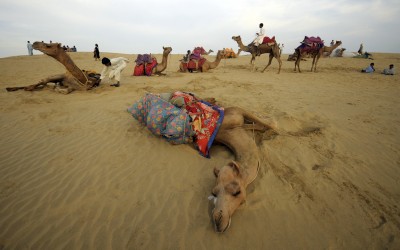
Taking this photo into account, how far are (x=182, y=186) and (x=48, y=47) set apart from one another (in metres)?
6.64

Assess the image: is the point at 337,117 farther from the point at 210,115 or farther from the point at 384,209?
the point at 210,115

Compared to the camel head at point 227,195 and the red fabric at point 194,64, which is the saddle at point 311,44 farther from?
the camel head at point 227,195

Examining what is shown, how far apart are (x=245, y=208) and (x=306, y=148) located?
1.85m

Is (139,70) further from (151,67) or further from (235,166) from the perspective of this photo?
(235,166)

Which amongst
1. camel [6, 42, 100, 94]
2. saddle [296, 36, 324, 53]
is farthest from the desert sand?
saddle [296, 36, 324, 53]

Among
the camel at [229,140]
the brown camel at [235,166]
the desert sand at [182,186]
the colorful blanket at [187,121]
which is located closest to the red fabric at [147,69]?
the desert sand at [182,186]

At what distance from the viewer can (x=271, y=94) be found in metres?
7.34

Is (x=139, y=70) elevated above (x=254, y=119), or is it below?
above

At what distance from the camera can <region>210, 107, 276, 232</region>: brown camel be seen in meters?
2.26

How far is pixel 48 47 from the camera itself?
6.72m

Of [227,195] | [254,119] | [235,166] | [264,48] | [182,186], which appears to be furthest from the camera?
[264,48]

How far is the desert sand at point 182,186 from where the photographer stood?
239cm

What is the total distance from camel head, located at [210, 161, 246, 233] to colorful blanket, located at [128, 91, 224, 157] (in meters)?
1.01

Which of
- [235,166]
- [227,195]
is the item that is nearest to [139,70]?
[235,166]
